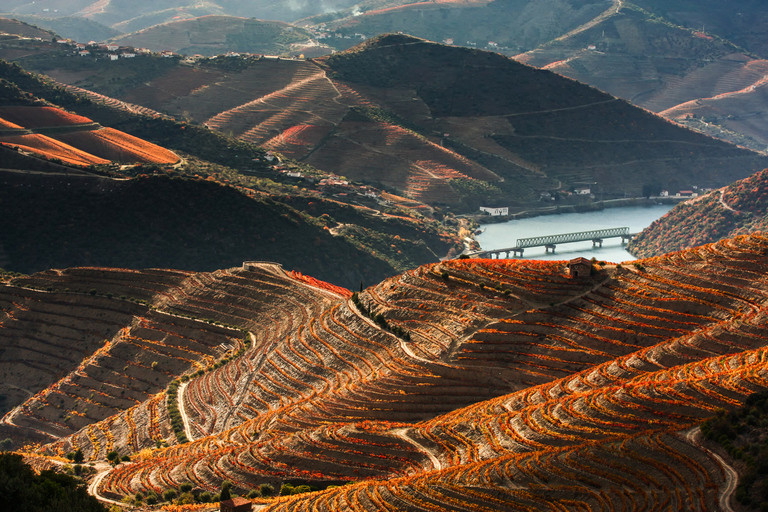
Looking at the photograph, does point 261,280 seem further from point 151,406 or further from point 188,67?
point 188,67

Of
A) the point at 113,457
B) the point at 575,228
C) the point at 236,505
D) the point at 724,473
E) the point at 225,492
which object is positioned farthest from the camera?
the point at 575,228

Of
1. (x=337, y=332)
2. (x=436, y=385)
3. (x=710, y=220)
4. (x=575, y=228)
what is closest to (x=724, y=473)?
(x=436, y=385)

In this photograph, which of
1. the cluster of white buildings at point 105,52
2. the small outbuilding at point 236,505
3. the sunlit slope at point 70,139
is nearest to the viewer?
the small outbuilding at point 236,505

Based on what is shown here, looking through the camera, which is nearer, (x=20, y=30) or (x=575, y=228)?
(x=575, y=228)

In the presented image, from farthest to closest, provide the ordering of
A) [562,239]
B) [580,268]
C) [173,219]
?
1. [562,239]
2. [173,219]
3. [580,268]

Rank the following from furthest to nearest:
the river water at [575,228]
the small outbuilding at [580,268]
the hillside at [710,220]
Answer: the river water at [575,228]
the hillside at [710,220]
the small outbuilding at [580,268]

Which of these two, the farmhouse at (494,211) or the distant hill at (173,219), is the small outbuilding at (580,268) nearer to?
the distant hill at (173,219)

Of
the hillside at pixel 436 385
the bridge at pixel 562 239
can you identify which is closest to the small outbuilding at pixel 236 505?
the hillside at pixel 436 385

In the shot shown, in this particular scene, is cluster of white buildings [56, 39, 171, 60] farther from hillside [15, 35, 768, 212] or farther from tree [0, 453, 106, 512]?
tree [0, 453, 106, 512]

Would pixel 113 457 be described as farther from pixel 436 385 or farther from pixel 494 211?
pixel 494 211
